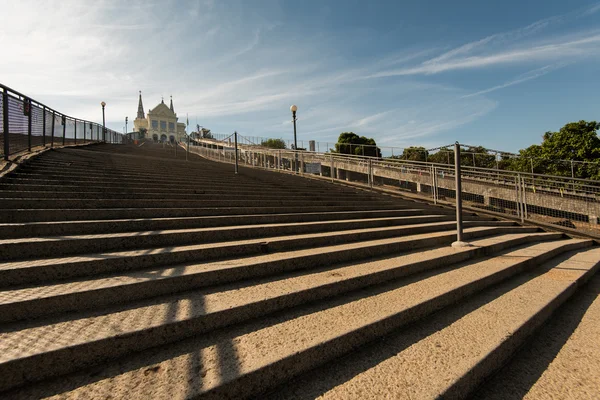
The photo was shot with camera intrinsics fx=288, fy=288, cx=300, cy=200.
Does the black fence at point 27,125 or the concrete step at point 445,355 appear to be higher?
the black fence at point 27,125

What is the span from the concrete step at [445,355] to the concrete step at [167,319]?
2.28ft

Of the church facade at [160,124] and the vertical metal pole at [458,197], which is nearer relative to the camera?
the vertical metal pole at [458,197]

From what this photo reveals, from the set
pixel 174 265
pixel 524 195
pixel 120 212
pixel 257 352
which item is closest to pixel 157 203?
pixel 120 212

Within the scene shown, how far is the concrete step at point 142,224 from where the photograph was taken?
3199 mm

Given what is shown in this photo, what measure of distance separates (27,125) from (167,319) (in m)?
9.57

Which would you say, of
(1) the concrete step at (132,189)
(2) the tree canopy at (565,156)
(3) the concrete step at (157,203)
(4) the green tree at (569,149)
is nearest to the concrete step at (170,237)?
(3) the concrete step at (157,203)

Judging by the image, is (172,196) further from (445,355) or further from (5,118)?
(445,355)

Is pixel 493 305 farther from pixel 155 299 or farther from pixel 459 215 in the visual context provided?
pixel 155 299

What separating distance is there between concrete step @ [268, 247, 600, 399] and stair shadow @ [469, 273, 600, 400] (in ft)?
0.11

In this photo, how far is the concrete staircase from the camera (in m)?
1.78

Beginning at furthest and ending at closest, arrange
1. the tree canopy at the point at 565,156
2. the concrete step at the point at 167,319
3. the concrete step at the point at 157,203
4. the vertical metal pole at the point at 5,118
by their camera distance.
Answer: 1. the tree canopy at the point at 565,156
2. the vertical metal pole at the point at 5,118
3. the concrete step at the point at 157,203
4. the concrete step at the point at 167,319

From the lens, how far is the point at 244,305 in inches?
93.4

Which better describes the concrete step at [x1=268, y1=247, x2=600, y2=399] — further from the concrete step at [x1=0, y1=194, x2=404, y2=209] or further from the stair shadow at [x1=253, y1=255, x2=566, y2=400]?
the concrete step at [x1=0, y1=194, x2=404, y2=209]

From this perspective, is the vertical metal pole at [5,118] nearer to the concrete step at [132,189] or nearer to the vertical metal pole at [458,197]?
the concrete step at [132,189]
